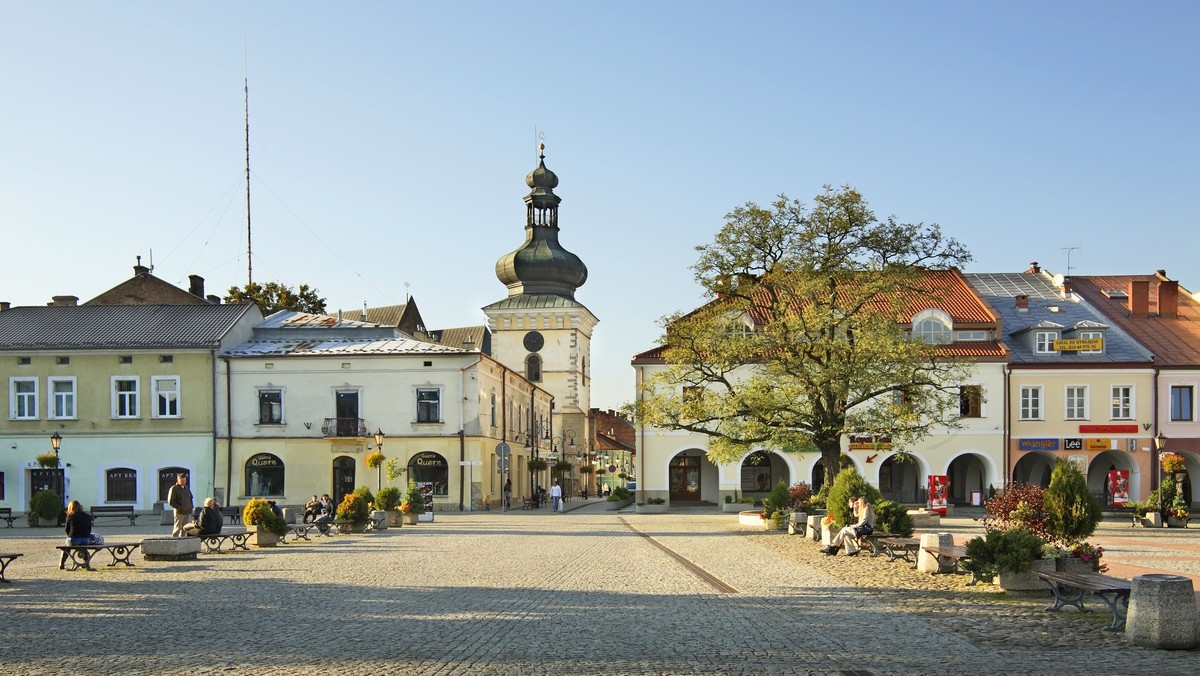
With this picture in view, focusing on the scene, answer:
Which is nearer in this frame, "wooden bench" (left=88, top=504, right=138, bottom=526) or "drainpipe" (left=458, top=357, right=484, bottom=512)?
"wooden bench" (left=88, top=504, right=138, bottom=526)

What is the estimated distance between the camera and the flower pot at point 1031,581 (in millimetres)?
16000

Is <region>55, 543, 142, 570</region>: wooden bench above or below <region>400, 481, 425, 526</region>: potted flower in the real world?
above

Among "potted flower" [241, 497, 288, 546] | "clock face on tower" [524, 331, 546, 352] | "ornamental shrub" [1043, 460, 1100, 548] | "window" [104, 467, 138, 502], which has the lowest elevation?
"window" [104, 467, 138, 502]

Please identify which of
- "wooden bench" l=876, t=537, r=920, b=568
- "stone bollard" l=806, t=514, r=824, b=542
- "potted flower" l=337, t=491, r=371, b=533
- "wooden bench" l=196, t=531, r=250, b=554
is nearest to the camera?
"wooden bench" l=876, t=537, r=920, b=568

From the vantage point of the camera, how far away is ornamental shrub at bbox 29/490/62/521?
38.8m

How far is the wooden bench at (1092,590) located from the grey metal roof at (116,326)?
4106 centimetres

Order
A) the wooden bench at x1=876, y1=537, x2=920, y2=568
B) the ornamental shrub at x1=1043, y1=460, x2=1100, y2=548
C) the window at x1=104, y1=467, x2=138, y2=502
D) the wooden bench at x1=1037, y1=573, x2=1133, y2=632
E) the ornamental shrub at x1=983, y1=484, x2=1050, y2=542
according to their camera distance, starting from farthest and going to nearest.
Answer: the window at x1=104, y1=467, x2=138, y2=502
the wooden bench at x1=876, y1=537, x2=920, y2=568
the ornamental shrub at x1=1043, y1=460, x2=1100, y2=548
the ornamental shrub at x1=983, y1=484, x2=1050, y2=542
the wooden bench at x1=1037, y1=573, x2=1133, y2=632

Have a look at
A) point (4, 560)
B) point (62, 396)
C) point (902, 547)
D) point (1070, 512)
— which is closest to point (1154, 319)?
point (902, 547)

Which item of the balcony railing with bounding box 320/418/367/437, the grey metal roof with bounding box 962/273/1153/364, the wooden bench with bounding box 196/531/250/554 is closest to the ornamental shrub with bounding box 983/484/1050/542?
the wooden bench with bounding box 196/531/250/554

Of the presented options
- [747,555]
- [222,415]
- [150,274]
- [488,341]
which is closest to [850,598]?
[747,555]

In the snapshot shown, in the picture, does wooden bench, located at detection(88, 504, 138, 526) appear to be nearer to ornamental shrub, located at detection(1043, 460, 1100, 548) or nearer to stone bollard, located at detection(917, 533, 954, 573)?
stone bollard, located at detection(917, 533, 954, 573)

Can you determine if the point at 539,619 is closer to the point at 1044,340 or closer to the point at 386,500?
the point at 386,500

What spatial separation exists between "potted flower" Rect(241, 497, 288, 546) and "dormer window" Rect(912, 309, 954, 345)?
100ft

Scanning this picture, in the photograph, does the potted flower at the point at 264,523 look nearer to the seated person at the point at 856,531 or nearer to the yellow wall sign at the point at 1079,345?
the seated person at the point at 856,531
